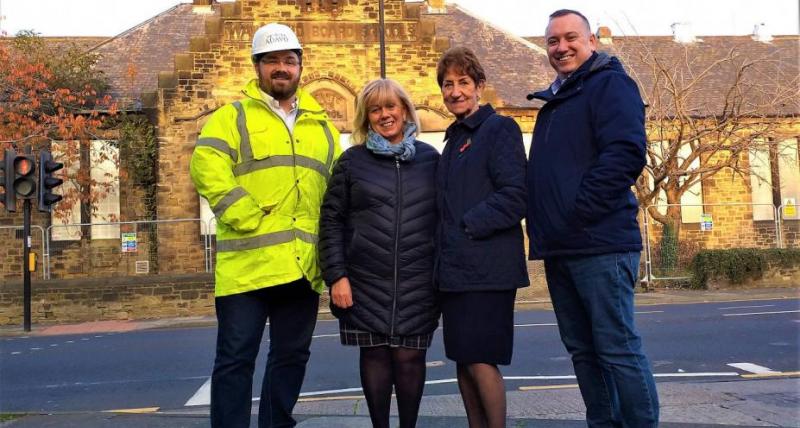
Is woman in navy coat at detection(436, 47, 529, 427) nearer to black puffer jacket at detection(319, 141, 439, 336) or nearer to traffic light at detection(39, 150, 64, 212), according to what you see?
black puffer jacket at detection(319, 141, 439, 336)

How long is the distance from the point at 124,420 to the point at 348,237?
2481mm

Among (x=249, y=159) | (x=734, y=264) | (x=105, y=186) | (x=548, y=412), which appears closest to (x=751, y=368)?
(x=548, y=412)

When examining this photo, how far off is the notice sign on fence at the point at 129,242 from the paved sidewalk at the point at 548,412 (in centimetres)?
1445

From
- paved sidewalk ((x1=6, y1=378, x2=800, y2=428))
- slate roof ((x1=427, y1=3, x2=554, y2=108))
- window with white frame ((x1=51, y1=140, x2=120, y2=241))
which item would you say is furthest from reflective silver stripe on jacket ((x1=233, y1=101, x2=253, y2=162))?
slate roof ((x1=427, y1=3, x2=554, y2=108))

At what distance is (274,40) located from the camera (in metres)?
3.60

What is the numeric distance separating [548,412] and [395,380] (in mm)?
1768

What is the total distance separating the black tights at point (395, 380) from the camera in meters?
3.51

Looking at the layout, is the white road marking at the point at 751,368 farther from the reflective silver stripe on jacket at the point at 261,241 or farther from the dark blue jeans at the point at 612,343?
the reflective silver stripe on jacket at the point at 261,241

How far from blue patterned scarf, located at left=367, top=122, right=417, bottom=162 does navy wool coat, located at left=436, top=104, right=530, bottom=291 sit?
0.75 ft

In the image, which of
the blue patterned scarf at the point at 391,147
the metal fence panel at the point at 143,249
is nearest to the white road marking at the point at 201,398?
the blue patterned scarf at the point at 391,147

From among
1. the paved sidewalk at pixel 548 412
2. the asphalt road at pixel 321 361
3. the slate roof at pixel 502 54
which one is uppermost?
the slate roof at pixel 502 54

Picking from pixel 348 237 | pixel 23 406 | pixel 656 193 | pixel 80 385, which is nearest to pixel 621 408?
pixel 348 237

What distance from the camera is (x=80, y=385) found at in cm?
722

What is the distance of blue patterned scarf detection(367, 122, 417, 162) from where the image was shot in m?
3.58
